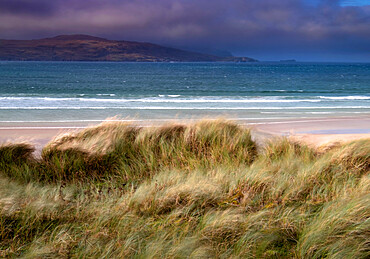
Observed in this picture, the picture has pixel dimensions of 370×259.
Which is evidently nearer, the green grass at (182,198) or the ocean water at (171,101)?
the green grass at (182,198)

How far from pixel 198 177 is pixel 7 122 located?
37.9ft

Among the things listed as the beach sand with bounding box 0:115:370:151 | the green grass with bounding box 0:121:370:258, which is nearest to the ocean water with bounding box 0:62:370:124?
the beach sand with bounding box 0:115:370:151

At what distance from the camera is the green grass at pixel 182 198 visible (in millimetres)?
3154

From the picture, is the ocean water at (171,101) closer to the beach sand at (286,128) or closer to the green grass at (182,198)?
the beach sand at (286,128)

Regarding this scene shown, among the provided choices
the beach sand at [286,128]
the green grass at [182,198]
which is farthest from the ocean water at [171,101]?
the green grass at [182,198]

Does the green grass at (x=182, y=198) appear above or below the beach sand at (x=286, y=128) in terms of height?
above

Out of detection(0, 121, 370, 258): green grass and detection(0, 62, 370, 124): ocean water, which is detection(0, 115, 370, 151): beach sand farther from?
detection(0, 121, 370, 258): green grass

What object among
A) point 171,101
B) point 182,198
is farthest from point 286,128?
point 171,101

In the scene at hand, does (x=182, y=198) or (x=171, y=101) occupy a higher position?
(x=182, y=198)

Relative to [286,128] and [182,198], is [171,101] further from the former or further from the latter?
[182,198]

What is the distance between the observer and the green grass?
10.3 ft

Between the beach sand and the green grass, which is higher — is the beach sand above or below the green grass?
below

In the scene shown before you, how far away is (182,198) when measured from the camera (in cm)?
405

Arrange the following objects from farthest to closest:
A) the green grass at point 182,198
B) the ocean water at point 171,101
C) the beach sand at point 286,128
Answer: the ocean water at point 171,101 → the beach sand at point 286,128 → the green grass at point 182,198
